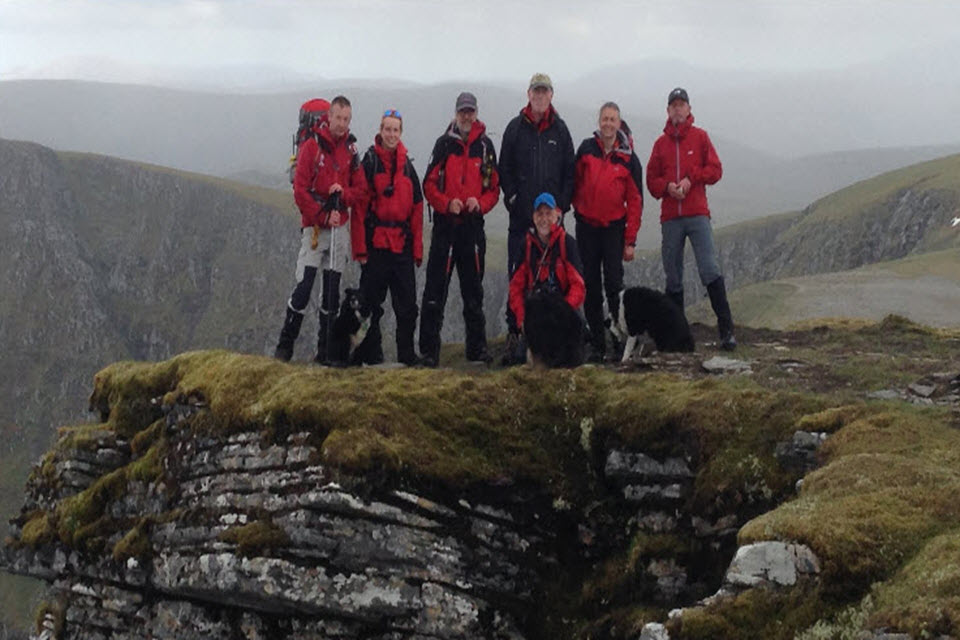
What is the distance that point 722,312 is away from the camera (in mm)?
16500

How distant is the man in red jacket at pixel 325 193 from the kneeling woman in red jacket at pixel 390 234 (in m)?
0.29

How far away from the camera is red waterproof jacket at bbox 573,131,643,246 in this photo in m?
15.8

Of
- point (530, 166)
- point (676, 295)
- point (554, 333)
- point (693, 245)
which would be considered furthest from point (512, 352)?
point (693, 245)

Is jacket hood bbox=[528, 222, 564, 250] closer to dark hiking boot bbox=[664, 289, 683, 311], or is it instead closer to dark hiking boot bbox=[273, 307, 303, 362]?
dark hiking boot bbox=[664, 289, 683, 311]

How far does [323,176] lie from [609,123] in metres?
5.17

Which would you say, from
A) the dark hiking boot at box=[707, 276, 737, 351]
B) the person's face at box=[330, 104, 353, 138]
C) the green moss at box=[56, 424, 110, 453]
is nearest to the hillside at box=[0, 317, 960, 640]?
the green moss at box=[56, 424, 110, 453]

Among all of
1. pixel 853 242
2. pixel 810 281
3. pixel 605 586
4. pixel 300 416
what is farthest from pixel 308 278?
pixel 853 242

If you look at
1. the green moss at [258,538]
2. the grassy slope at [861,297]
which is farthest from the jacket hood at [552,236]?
the grassy slope at [861,297]

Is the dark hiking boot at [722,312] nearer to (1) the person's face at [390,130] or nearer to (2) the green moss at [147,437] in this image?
(1) the person's face at [390,130]

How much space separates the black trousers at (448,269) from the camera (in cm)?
1605

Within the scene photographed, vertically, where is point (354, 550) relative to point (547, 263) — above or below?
below

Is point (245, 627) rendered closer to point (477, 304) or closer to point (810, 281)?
point (477, 304)

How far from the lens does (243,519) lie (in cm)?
1082

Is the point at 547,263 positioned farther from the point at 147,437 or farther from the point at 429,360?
the point at 147,437
